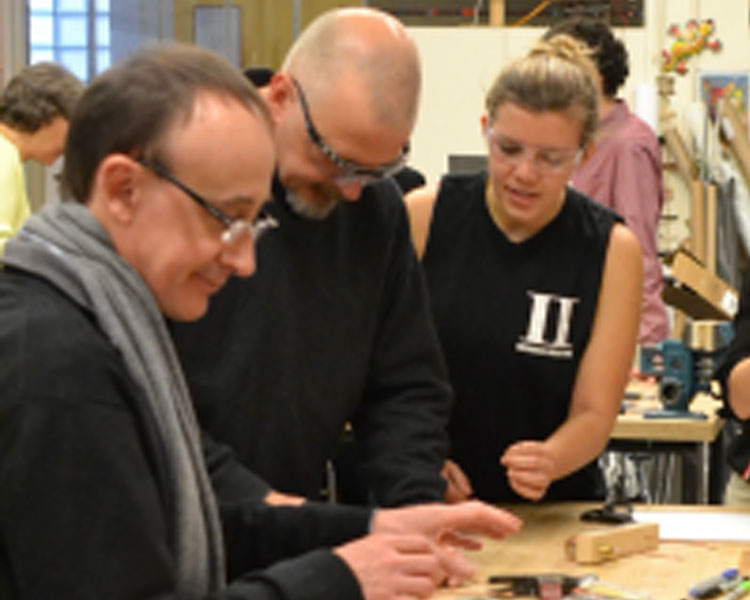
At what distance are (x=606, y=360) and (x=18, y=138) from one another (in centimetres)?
287

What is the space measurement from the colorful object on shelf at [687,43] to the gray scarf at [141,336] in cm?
653

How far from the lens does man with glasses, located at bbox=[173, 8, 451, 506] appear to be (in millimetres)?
1725

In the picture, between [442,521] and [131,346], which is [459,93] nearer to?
[442,521]

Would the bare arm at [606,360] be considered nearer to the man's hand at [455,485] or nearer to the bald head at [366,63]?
the man's hand at [455,485]

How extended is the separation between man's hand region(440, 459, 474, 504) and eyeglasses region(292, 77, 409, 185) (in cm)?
62

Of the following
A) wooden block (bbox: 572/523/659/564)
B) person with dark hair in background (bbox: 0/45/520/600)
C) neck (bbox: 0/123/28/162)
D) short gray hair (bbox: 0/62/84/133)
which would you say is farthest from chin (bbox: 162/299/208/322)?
neck (bbox: 0/123/28/162)

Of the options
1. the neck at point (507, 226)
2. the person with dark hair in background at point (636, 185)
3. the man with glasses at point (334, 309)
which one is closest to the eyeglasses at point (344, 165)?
the man with glasses at point (334, 309)

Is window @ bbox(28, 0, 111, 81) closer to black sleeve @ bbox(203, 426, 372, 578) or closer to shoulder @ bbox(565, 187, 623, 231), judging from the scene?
shoulder @ bbox(565, 187, 623, 231)

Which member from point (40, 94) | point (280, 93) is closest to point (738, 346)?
point (280, 93)

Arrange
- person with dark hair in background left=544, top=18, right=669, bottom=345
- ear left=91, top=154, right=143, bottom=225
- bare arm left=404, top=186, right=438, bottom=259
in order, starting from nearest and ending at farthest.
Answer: ear left=91, top=154, right=143, bottom=225 → bare arm left=404, top=186, right=438, bottom=259 → person with dark hair in background left=544, top=18, right=669, bottom=345

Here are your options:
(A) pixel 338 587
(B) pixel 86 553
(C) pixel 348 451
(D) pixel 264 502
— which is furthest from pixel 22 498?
(C) pixel 348 451

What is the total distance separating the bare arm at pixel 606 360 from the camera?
2188 mm

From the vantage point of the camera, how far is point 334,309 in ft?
6.12

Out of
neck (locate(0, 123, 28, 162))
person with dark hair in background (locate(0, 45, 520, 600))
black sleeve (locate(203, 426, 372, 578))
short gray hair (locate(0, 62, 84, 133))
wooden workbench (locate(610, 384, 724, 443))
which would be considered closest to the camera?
person with dark hair in background (locate(0, 45, 520, 600))
